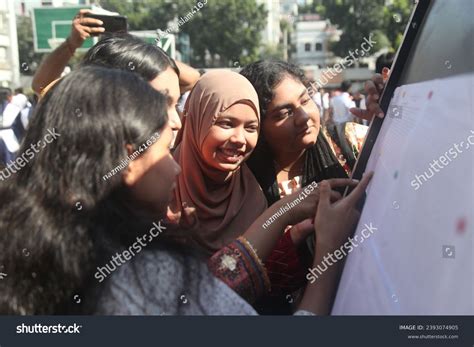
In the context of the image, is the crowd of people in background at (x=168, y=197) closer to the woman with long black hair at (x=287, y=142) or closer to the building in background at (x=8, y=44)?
the woman with long black hair at (x=287, y=142)

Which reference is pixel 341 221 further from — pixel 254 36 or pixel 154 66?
pixel 254 36

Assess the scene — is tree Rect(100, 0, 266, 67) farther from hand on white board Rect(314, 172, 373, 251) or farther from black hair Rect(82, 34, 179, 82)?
hand on white board Rect(314, 172, 373, 251)

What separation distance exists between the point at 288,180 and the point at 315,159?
108 millimetres

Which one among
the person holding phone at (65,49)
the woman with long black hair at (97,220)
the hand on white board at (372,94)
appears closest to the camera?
the woman with long black hair at (97,220)

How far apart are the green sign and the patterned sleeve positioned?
1.51 meters

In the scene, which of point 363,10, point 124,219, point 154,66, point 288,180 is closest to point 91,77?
point 124,219

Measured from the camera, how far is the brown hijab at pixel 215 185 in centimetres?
147

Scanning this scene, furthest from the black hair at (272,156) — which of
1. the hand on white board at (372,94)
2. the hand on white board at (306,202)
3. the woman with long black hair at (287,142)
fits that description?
the hand on white board at (306,202)

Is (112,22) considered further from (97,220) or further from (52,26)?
(97,220)

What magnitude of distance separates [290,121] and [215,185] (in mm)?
314

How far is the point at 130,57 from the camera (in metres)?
1.62

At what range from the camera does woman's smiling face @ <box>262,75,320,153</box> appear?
5.36ft

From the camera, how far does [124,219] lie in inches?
38.0

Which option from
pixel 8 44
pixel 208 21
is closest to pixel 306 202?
pixel 8 44
